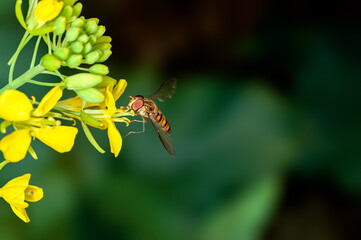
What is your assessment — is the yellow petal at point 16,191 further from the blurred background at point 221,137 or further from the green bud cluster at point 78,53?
the blurred background at point 221,137

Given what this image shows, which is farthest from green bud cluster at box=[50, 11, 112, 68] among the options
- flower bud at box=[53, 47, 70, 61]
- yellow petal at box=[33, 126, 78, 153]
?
yellow petal at box=[33, 126, 78, 153]

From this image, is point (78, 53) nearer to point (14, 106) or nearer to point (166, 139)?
point (14, 106)

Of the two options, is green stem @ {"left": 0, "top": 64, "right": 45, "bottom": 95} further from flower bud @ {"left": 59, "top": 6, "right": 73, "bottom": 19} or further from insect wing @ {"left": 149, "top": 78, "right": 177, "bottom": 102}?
insect wing @ {"left": 149, "top": 78, "right": 177, "bottom": 102}

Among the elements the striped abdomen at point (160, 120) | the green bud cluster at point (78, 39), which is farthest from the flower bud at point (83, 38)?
the striped abdomen at point (160, 120)

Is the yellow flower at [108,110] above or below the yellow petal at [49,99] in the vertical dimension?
above

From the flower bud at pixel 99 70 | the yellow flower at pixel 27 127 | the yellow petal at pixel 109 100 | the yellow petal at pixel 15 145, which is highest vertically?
the flower bud at pixel 99 70

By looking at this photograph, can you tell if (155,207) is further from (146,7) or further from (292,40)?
(292,40)

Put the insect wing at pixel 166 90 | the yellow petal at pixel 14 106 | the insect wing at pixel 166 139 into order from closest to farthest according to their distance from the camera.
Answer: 1. the yellow petal at pixel 14 106
2. the insect wing at pixel 166 139
3. the insect wing at pixel 166 90
